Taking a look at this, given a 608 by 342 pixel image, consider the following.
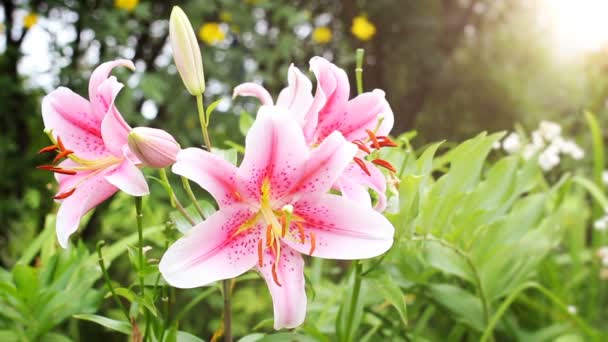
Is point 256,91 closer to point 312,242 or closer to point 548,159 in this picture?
point 312,242

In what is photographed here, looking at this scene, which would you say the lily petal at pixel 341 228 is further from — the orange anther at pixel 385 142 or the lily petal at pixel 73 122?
the lily petal at pixel 73 122

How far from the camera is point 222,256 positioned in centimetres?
47

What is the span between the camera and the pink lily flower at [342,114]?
1.71 ft

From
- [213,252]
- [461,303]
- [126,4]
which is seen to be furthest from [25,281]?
[126,4]

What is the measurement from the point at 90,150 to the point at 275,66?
155 cm

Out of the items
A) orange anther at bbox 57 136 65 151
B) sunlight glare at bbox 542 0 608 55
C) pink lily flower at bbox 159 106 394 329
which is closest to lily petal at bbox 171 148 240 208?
pink lily flower at bbox 159 106 394 329

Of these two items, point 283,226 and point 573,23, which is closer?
point 283,226

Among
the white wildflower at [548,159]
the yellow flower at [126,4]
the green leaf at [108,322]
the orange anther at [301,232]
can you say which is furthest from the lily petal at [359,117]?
the yellow flower at [126,4]

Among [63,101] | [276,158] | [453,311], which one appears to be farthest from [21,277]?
[453,311]

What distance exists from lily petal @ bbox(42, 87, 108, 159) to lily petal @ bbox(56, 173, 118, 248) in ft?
0.13

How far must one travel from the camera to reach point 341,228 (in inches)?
19.3

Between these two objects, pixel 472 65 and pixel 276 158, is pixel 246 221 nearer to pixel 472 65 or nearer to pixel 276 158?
pixel 276 158

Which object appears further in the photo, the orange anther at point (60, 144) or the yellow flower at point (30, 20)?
the yellow flower at point (30, 20)

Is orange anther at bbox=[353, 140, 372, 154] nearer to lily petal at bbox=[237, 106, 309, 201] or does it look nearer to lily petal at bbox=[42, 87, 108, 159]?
lily petal at bbox=[237, 106, 309, 201]
